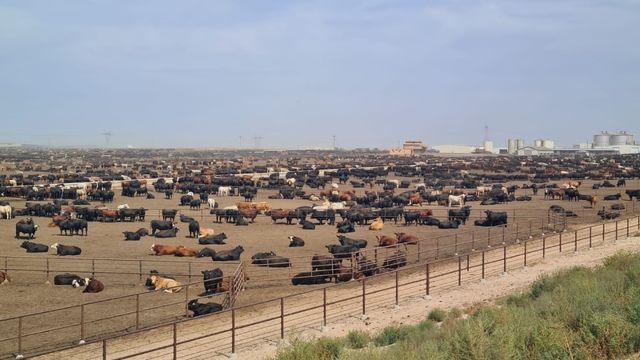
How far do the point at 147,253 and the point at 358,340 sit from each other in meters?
15.2

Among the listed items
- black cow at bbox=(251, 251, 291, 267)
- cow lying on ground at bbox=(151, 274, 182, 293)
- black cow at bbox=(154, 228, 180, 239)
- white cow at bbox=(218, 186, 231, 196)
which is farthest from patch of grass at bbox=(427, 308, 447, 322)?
white cow at bbox=(218, 186, 231, 196)

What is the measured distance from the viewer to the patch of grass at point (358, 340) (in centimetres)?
1096

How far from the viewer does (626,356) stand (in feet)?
23.2

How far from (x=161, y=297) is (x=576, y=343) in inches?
493

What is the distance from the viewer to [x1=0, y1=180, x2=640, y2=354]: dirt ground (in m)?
16.7

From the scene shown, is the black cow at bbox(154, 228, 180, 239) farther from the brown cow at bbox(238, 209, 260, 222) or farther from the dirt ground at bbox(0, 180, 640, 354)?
the brown cow at bbox(238, 209, 260, 222)

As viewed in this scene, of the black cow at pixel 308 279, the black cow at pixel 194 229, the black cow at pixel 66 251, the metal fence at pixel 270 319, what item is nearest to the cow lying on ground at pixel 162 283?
the metal fence at pixel 270 319

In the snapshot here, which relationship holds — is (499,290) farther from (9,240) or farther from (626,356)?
(9,240)

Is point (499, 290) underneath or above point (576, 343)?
underneath

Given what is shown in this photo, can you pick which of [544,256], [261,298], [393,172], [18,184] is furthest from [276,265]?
[393,172]

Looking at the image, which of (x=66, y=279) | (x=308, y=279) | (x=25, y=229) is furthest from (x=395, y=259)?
(x=25, y=229)

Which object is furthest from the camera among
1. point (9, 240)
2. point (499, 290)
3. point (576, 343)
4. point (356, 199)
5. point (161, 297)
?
point (356, 199)

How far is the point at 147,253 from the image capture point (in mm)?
24375

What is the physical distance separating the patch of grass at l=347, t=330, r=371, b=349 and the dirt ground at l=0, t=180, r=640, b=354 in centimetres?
469
